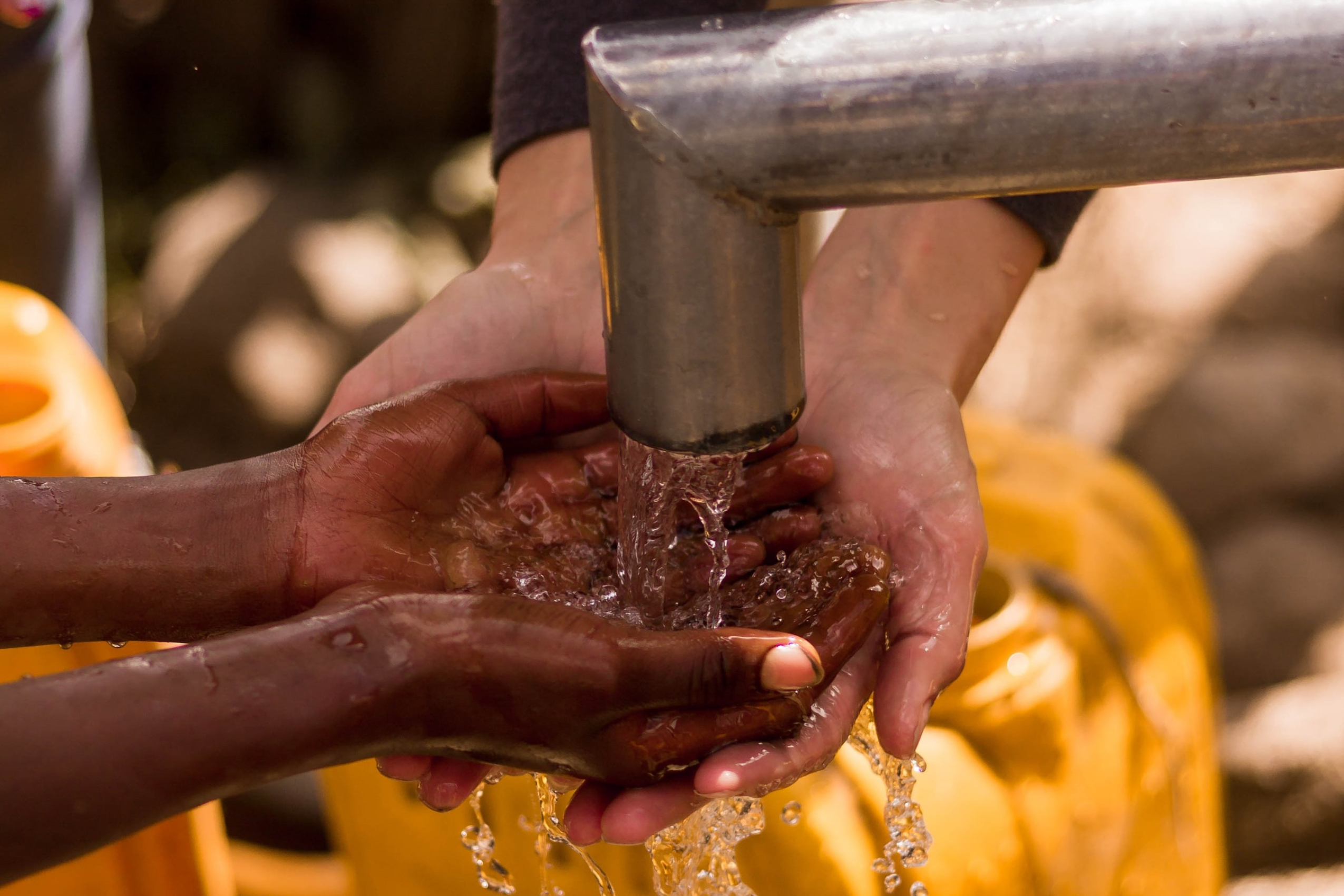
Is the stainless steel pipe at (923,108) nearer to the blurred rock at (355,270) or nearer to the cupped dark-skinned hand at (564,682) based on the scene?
the cupped dark-skinned hand at (564,682)

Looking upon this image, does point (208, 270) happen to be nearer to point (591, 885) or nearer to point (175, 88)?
point (175, 88)

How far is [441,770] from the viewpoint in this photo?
0.96 meters

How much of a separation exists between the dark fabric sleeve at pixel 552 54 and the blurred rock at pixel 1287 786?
1.88 m

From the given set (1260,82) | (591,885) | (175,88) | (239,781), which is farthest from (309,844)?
(175,88)

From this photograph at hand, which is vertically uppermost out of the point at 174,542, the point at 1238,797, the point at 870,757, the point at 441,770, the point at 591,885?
the point at 174,542

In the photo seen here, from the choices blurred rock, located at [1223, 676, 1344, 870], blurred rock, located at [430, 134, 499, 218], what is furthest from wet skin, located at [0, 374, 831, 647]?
blurred rock, located at [430, 134, 499, 218]

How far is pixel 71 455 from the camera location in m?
1.29

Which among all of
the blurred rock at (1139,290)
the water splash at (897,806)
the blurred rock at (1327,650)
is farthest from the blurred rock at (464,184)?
the water splash at (897,806)

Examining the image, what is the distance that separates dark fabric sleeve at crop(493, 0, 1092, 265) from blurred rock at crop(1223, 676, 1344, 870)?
4.96 ft

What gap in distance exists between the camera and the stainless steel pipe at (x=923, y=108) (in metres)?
0.60

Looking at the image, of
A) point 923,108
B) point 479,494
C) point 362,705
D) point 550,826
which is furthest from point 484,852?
point 923,108

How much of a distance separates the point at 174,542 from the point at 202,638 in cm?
9

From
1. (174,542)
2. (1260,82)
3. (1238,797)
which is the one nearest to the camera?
(1260,82)

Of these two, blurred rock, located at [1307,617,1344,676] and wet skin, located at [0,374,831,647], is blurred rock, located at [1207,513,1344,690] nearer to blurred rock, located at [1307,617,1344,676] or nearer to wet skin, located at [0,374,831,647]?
blurred rock, located at [1307,617,1344,676]
